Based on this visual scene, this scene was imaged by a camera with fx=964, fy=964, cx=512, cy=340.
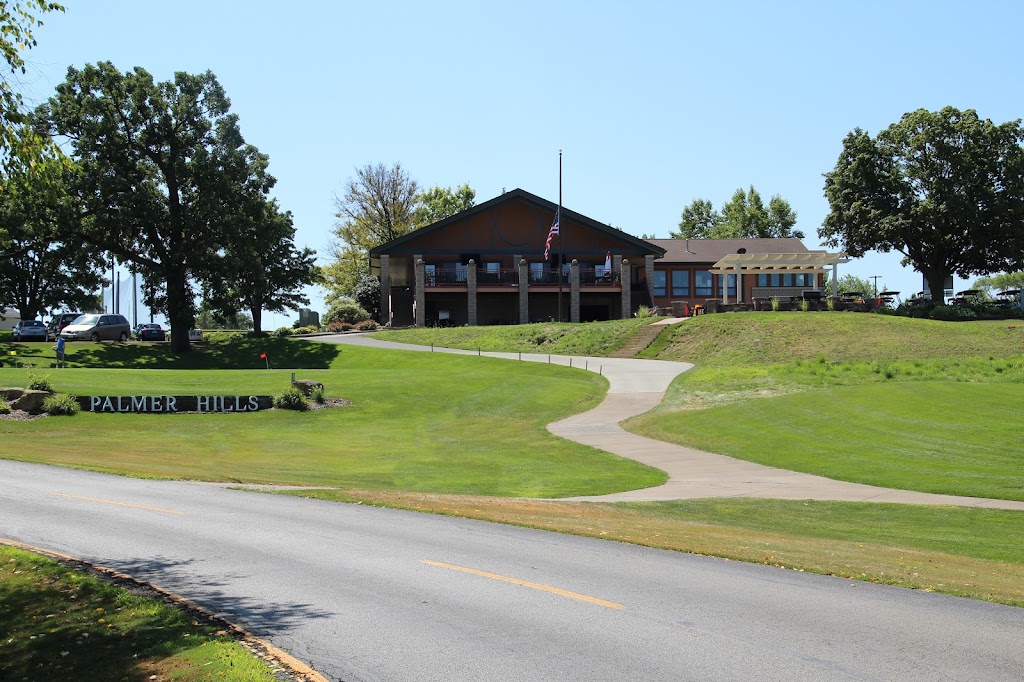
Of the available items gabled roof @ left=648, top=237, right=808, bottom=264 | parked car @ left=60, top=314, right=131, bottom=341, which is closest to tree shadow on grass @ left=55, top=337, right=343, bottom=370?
parked car @ left=60, top=314, right=131, bottom=341

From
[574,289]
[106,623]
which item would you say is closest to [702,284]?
[574,289]

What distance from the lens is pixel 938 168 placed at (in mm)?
63000

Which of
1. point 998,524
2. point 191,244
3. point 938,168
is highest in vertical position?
point 938,168

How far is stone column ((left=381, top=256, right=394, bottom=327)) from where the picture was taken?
67.8 m

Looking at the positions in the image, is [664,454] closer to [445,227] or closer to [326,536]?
[326,536]

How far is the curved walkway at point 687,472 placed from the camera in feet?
56.6

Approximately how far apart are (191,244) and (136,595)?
46568mm

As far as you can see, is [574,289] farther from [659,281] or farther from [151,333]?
[151,333]

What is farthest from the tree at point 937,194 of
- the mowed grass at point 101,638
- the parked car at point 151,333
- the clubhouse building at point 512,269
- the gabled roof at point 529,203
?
the mowed grass at point 101,638

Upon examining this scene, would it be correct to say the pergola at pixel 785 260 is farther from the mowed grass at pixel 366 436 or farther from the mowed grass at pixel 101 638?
the mowed grass at pixel 101 638

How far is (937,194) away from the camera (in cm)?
6188

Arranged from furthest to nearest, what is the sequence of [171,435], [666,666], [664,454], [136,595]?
[171,435] → [664,454] → [136,595] → [666,666]

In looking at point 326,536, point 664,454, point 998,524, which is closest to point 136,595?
point 326,536

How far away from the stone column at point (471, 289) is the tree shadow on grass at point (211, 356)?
12.4 meters
